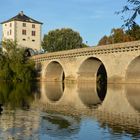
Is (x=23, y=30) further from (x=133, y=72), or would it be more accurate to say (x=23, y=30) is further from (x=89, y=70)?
(x=133, y=72)

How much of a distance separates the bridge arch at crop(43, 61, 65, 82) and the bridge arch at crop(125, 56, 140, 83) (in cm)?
2184

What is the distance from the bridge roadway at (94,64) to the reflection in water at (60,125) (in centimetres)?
3403

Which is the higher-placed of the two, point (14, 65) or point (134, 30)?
point (14, 65)

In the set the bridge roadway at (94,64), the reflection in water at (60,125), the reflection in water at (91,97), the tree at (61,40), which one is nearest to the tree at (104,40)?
the bridge roadway at (94,64)

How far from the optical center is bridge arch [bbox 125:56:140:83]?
59.1 meters

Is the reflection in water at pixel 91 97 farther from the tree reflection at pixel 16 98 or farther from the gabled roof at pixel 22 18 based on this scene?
the gabled roof at pixel 22 18

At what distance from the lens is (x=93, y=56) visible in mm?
65250

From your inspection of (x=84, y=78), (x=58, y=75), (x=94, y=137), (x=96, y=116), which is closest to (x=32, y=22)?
(x=58, y=75)

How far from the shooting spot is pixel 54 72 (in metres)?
83.1

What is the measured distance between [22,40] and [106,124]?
91195mm

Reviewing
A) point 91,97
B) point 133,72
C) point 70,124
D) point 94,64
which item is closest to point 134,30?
point 70,124

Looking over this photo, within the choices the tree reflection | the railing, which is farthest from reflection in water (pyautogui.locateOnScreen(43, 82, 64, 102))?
the railing

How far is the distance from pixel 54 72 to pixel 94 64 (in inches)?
Answer: 560

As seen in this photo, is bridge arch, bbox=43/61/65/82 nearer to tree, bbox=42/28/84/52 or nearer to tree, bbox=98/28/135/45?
tree, bbox=98/28/135/45
